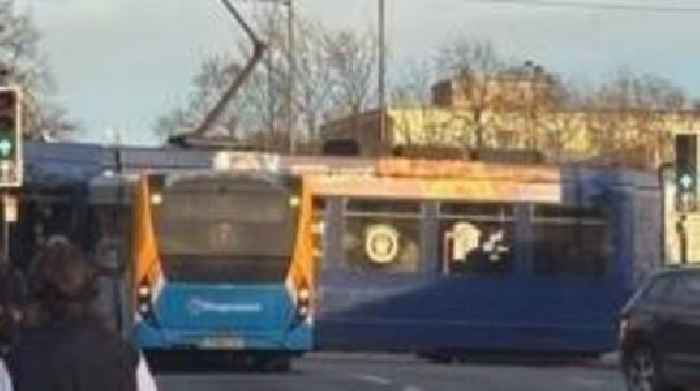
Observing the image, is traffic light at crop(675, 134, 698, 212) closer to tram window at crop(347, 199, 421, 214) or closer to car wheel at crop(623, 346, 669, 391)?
tram window at crop(347, 199, 421, 214)

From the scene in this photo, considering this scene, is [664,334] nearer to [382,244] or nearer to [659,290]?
[659,290]

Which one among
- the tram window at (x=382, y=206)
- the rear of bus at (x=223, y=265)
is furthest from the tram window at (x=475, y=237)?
the rear of bus at (x=223, y=265)

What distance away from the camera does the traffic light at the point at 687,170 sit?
31.3 m

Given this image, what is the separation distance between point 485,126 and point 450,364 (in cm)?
3716

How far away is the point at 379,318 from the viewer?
109 feet

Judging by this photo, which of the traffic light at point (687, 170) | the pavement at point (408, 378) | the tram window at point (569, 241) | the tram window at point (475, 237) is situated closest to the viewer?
the pavement at point (408, 378)

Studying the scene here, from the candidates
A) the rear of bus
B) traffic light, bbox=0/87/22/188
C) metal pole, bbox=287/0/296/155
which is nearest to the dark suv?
the rear of bus

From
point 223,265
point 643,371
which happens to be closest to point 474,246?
point 223,265

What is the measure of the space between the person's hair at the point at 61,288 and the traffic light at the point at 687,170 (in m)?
25.5

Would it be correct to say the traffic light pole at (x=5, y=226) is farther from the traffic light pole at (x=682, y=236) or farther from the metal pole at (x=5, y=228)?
the traffic light pole at (x=682, y=236)

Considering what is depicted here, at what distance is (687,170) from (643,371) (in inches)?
369

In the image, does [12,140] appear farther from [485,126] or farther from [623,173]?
[485,126]

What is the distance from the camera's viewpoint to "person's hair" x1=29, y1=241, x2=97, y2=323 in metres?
6.34

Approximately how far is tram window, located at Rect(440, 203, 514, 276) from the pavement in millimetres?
1644
